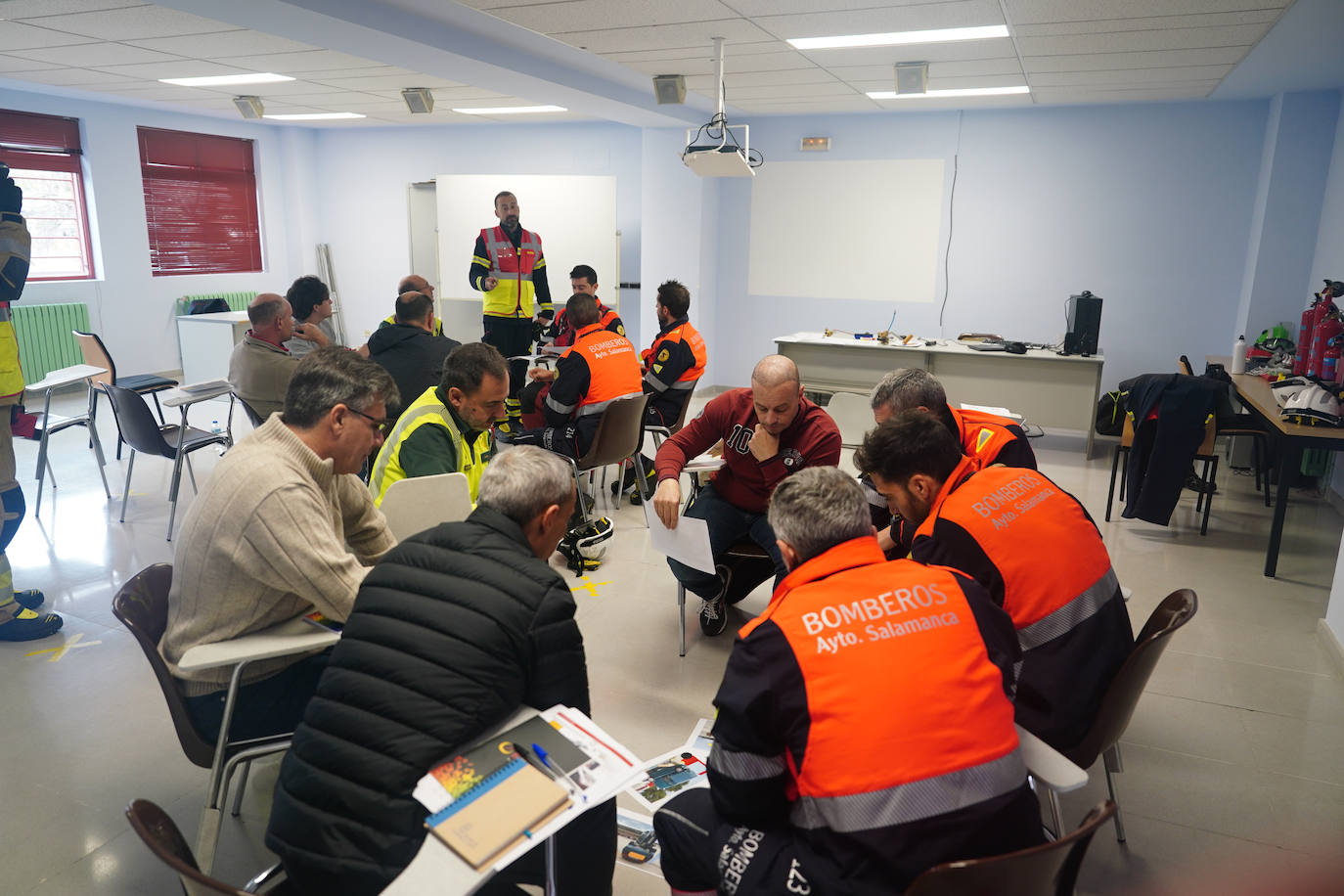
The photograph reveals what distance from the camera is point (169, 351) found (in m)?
9.05

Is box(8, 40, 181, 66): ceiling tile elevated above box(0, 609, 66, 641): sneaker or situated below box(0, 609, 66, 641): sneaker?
A: above

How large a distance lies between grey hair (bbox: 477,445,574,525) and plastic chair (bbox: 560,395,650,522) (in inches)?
95.8

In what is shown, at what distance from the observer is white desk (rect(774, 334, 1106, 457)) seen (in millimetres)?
6477

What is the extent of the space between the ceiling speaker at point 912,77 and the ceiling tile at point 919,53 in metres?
0.11

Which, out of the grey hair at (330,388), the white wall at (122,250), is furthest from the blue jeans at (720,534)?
the white wall at (122,250)

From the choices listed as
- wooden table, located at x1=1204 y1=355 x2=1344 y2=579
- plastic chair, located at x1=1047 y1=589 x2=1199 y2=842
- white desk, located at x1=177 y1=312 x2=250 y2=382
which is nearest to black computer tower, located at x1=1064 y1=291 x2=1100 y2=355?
wooden table, located at x1=1204 y1=355 x2=1344 y2=579

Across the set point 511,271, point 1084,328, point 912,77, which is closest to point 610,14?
point 912,77

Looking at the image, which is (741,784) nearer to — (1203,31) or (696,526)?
(696,526)

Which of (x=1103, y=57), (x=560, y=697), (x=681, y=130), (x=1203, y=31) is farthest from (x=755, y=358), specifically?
(x=560, y=697)

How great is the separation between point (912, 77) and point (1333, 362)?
121 inches

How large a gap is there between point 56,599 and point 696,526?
2886 millimetres

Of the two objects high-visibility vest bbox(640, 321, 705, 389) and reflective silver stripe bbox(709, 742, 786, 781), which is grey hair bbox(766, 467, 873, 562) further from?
high-visibility vest bbox(640, 321, 705, 389)

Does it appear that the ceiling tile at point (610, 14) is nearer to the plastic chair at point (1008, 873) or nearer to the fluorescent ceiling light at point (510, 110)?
the fluorescent ceiling light at point (510, 110)

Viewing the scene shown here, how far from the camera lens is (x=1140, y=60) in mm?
5211
